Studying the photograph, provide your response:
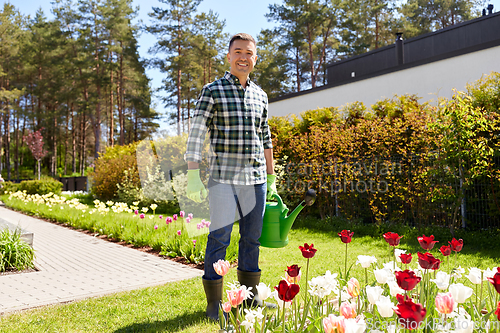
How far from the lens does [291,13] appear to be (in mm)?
24672

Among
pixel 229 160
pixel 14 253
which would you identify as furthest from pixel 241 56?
pixel 14 253

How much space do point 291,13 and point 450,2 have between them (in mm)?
10529

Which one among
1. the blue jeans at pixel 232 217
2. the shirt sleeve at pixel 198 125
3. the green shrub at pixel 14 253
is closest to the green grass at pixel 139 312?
the blue jeans at pixel 232 217

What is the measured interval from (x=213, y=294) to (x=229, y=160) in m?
0.94

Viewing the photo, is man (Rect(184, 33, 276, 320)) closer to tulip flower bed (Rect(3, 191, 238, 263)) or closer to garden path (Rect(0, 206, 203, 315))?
garden path (Rect(0, 206, 203, 315))

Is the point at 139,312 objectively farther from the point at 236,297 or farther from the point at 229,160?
the point at 236,297

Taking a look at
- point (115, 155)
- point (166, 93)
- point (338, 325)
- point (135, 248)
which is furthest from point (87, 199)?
point (166, 93)

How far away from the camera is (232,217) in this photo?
2465mm

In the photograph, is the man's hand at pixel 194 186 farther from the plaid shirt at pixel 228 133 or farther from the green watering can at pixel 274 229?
the green watering can at pixel 274 229

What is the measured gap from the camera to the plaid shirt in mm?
2488

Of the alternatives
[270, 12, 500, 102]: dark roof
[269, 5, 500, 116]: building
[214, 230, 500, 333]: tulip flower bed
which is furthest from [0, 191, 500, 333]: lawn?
[270, 12, 500, 102]: dark roof

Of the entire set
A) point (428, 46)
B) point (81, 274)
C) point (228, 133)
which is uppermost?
point (428, 46)

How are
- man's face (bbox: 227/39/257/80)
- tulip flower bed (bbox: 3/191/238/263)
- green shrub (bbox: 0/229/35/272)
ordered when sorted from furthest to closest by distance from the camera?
tulip flower bed (bbox: 3/191/238/263) → green shrub (bbox: 0/229/35/272) → man's face (bbox: 227/39/257/80)

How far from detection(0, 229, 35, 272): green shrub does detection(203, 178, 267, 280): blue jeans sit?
2936 mm
